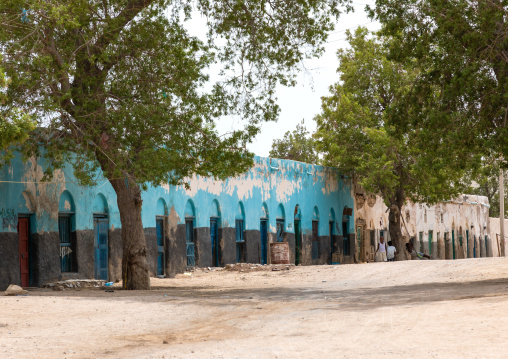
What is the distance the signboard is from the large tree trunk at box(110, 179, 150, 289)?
10.4 metres

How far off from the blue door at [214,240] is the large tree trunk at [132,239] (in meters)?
8.98

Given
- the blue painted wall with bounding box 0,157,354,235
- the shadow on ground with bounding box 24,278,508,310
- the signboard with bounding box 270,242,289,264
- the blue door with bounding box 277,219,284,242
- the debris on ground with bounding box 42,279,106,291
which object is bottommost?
the shadow on ground with bounding box 24,278,508,310

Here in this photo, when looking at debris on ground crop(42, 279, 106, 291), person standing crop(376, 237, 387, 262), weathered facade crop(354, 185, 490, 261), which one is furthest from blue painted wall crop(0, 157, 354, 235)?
person standing crop(376, 237, 387, 262)

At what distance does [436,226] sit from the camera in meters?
44.8

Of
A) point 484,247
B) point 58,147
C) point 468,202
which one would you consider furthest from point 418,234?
point 58,147

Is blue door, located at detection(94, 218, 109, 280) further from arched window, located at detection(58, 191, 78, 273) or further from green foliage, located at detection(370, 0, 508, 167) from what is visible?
green foliage, located at detection(370, 0, 508, 167)

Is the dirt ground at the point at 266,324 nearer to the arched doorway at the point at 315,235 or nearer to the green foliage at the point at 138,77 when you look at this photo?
the green foliage at the point at 138,77

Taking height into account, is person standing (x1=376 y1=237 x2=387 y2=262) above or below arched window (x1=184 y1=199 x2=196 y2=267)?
below

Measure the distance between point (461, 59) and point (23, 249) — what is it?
37.8 ft

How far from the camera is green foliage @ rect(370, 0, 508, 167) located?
1481 centimetres

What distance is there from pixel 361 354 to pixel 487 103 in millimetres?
9993

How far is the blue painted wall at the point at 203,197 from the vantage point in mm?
17609

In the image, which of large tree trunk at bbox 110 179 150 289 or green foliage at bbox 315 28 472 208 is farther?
green foliage at bbox 315 28 472 208

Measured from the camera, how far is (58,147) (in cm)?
1598
